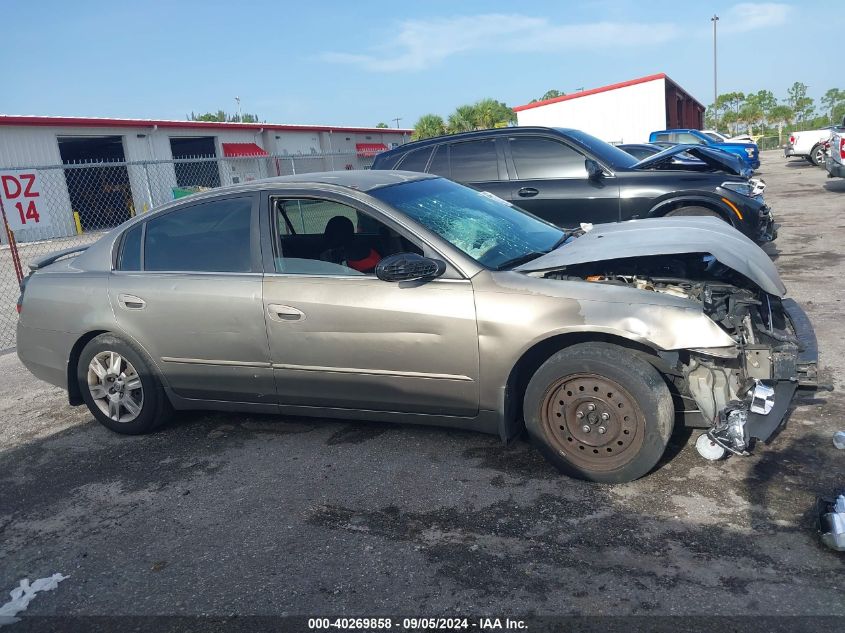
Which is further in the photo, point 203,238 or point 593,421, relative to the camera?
point 203,238

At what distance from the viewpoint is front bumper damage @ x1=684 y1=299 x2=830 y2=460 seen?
11.2 ft

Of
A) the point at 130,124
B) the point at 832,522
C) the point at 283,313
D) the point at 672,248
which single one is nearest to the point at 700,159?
the point at 672,248

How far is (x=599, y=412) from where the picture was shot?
3.61 meters

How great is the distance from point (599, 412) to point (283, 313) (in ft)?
6.26

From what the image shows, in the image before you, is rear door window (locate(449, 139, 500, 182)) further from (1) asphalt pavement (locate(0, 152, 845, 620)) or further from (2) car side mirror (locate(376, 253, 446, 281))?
(2) car side mirror (locate(376, 253, 446, 281))

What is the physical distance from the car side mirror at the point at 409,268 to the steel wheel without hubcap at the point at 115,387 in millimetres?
2069

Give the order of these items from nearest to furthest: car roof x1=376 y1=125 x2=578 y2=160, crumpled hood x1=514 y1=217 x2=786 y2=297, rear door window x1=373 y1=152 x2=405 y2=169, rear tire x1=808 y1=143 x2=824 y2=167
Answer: crumpled hood x1=514 y1=217 x2=786 y2=297 < car roof x1=376 y1=125 x2=578 y2=160 < rear door window x1=373 y1=152 x2=405 y2=169 < rear tire x1=808 y1=143 x2=824 y2=167

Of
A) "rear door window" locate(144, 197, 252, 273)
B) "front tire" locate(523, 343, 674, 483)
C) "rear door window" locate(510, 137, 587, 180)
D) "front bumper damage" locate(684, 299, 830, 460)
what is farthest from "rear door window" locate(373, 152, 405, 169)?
"front bumper damage" locate(684, 299, 830, 460)

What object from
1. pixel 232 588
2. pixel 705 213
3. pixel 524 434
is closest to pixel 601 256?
pixel 524 434

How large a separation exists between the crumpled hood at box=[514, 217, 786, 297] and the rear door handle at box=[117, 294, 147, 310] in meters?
2.51

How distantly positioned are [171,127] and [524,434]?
98.3 ft

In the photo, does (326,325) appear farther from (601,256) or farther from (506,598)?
(506,598)

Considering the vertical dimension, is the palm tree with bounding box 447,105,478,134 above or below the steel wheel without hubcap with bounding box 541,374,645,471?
above

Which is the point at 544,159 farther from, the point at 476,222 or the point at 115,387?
the point at 115,387
